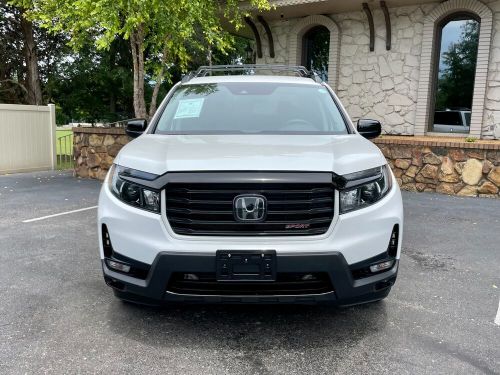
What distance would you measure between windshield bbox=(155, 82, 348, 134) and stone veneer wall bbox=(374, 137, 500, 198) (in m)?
5.25

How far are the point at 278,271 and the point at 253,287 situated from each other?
20 cm

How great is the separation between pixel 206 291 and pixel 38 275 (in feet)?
7.28

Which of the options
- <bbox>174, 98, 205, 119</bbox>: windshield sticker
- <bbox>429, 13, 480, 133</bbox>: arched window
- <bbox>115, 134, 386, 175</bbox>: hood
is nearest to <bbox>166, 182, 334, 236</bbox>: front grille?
<bbox>115, 134, 386, 175</bbox>: hood

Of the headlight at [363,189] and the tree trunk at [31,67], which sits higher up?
the tree trunk at [31,67]

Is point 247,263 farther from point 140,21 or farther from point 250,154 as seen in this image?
point 140,21

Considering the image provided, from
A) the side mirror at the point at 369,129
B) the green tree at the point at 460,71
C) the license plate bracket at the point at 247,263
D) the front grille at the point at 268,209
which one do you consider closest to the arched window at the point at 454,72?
the green tree at the point at 460,71

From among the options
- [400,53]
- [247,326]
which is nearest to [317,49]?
[400,53]

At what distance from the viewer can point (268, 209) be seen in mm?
2785

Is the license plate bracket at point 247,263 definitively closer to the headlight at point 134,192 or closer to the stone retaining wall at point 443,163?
the headlight at point 134,192

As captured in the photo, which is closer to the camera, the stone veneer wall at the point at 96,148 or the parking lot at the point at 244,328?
the parking lot at the point at 244,328

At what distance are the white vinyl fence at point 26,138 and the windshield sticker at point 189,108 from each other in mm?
9276

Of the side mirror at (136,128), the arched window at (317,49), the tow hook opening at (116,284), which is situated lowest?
the tow hook opening at (116,284)

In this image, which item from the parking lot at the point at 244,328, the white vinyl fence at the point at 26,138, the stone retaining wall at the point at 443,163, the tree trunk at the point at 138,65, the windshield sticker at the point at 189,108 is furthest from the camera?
the white vinyl fence at the point at 26,138

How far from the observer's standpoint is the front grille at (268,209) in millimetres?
2781
